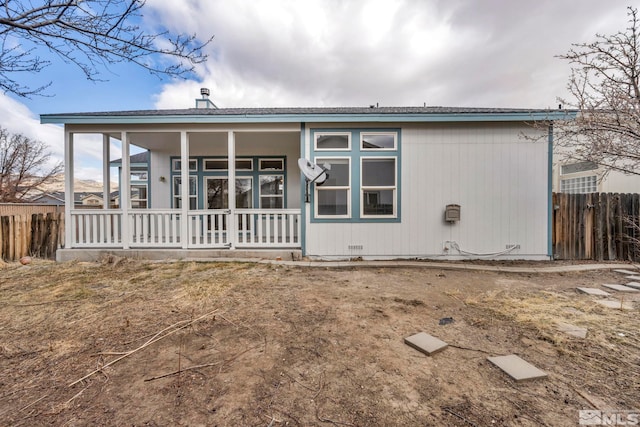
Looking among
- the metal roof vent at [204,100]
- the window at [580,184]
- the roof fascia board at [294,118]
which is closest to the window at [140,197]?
the metal roof vent at [204,100]

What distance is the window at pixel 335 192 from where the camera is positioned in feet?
19.0

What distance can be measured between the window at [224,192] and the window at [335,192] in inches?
129

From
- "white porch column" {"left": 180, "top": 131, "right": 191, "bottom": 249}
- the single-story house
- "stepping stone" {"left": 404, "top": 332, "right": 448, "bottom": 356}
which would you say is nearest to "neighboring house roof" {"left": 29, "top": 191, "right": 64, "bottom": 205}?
the single-story house

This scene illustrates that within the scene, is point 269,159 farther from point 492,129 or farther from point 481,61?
point 481,61

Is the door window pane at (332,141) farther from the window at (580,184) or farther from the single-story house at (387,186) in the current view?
the window at (580,184)

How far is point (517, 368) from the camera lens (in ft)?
6.35

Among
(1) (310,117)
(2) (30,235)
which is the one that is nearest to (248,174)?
(1) (310,117)

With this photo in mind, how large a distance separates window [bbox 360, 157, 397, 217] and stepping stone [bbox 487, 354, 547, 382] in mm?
3864

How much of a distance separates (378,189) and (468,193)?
75.7 inches

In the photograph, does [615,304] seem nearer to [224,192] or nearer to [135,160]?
[224,192]

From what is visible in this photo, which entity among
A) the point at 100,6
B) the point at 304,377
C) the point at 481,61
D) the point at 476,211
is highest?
the point at 481,61

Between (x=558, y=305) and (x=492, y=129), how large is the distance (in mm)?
3825

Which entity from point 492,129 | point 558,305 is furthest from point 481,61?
point 558,305

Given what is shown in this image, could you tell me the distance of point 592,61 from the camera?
11.6 feet
